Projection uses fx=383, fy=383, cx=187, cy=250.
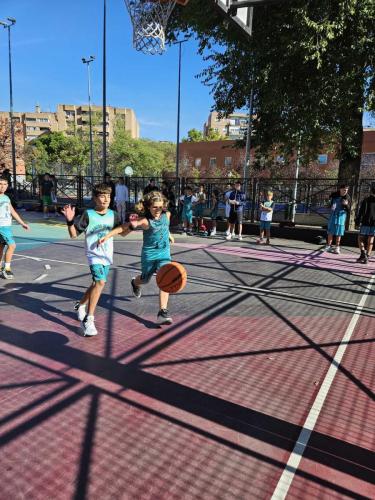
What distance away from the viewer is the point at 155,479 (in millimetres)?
2477

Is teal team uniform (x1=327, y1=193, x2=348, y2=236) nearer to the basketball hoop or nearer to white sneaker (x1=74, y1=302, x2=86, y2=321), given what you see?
the basketball hoop

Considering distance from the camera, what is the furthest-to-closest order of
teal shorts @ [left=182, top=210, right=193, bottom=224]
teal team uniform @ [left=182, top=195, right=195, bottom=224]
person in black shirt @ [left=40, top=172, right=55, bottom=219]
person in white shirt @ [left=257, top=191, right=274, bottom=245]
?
person in black shirt @ [left=40, top=172, right=55, bottom=219]
teal shorts @ [left=182, top=210, right=193, bottom=224]
teal team uniform @ [left=182, top=195, right=195, bottom=224]
person in white shirt @ [left=257, top=191, right=274, bottom=245]

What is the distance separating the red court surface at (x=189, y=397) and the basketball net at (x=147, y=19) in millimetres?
6173

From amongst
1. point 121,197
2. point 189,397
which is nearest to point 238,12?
point 189,397

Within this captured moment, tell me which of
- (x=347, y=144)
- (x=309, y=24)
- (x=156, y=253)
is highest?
(x=309, y=24)

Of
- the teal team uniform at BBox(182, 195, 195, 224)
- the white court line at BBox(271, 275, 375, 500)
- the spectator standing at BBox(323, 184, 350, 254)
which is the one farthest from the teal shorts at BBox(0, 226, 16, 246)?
the spectator standing at BBox(323, 184, 350, 254)

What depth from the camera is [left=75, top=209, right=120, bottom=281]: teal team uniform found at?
461cm

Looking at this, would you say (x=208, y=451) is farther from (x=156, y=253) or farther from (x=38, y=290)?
(x=38, y=290)

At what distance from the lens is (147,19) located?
8875 millimetres

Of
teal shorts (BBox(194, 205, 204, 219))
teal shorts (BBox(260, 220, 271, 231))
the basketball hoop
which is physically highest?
the basketball hoop

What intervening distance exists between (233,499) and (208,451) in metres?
0.44

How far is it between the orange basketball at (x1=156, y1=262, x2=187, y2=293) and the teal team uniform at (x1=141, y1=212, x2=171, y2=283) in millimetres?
283

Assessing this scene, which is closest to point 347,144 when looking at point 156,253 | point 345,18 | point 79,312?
point 345,18

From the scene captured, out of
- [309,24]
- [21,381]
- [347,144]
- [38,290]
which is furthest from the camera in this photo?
[347,144]
